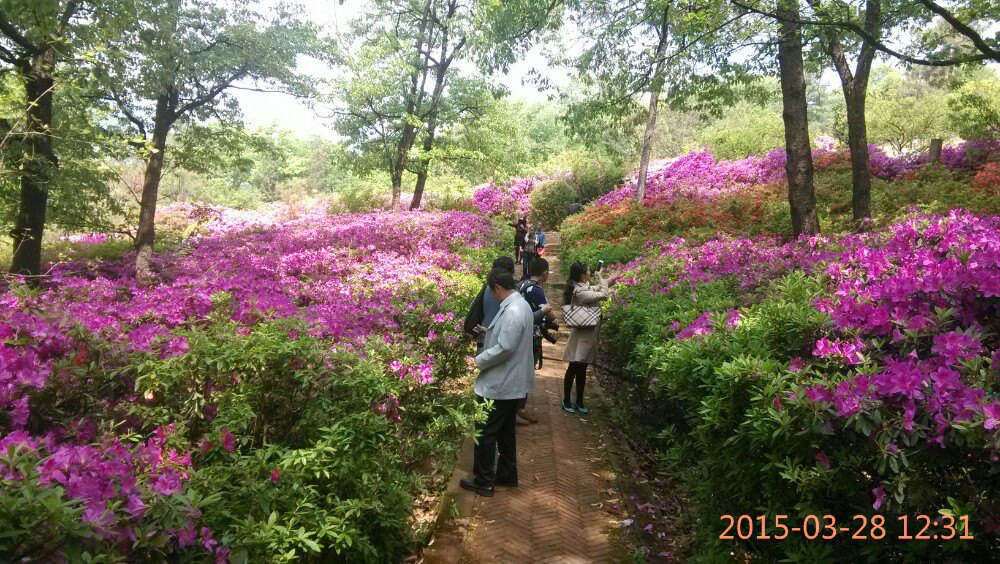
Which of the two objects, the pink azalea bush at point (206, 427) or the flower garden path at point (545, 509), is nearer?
the pink azalea bush at point (206, 427)

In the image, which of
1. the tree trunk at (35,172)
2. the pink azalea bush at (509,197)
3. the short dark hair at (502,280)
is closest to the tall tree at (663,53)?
the short dark hair at (502,280)

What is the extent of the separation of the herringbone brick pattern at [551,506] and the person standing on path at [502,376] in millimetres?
255

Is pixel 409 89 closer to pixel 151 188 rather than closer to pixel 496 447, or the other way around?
pixel 151 188

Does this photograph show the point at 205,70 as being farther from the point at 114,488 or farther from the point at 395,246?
the point at 114,488

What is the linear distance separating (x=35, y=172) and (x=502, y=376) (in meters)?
8.17

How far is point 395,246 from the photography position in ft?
37.3

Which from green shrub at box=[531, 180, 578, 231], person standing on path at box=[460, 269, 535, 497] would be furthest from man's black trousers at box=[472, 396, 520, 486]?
green shrub at box=[531, 180, 578, 231]

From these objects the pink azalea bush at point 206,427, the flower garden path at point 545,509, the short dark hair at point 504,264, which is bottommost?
the flower garden path at point 545,509

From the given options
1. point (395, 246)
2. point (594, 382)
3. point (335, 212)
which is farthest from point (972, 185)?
point (335, 212)

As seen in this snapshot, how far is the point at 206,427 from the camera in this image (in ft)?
9.05

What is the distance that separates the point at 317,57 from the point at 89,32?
28.5ft

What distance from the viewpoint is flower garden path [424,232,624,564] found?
3.59 metres

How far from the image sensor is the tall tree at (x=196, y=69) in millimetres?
11070

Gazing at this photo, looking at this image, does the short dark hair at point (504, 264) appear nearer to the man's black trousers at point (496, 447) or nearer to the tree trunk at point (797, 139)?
the man's black trousers at point (496, 447)
